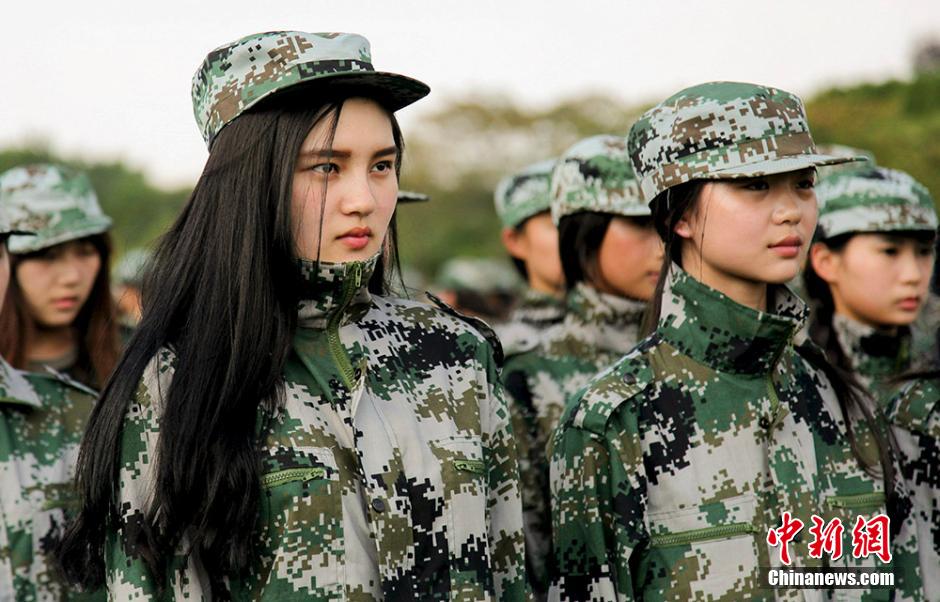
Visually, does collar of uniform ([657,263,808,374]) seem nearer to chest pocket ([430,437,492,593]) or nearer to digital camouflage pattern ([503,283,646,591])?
chest pocket ([430,437,492,593])

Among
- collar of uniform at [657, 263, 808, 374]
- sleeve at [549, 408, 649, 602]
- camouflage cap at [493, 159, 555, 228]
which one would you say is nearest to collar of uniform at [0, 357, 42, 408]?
sleeve at [549, 408, 649, 602]

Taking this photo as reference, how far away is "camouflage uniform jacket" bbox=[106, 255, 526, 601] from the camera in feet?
9.86

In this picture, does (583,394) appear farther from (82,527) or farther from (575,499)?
(82,527)

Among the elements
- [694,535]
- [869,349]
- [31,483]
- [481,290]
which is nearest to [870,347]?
[869,349]

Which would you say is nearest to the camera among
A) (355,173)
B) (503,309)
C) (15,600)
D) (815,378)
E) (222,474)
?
(222,474)

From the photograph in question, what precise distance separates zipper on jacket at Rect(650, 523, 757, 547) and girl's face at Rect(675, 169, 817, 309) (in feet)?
2.39

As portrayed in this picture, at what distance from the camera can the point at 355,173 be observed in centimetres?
319

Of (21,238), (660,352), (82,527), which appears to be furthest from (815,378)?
(21,238)

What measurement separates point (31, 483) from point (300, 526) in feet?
6.30

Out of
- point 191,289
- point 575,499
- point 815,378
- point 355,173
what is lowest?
point 575,499

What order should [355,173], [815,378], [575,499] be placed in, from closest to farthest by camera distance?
[355,173] → [575,499] → [815,378]

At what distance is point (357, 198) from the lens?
315 centimetres

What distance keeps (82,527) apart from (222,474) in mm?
376

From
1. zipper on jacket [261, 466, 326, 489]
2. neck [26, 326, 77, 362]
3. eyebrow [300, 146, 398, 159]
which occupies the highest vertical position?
eyebrow [300, 146, 398, 159]
